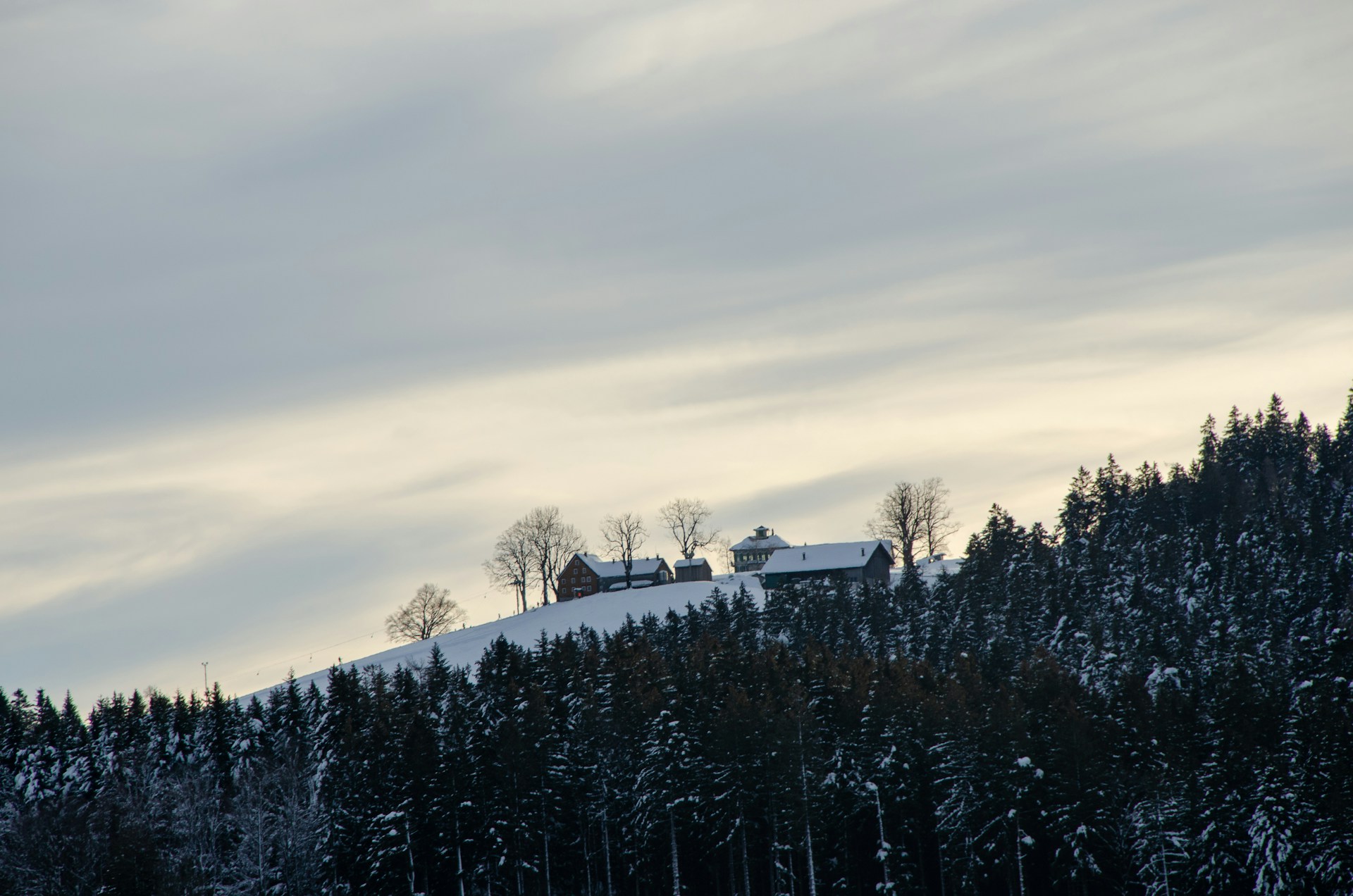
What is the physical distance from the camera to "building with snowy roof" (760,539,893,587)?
166500 millimetres

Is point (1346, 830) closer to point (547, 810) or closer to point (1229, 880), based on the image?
point (1229, 880)

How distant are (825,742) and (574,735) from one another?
15.0 meters

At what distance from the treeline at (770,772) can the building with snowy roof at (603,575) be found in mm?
84863

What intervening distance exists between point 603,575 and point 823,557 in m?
36.1

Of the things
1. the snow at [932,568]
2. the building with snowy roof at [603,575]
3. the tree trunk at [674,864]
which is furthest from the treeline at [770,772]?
the building with snowy roof at [603,575]

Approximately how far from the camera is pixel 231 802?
79312 mm

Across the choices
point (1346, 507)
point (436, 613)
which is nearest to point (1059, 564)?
point (1346, 507)

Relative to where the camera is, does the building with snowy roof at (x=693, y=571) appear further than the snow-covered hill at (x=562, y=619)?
Yes

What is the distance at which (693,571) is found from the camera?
18688 cm

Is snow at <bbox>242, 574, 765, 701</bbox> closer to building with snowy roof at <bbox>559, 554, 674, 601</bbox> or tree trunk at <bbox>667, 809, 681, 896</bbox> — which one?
building with snowy roof at <bbox>559, 554, 674, 601</bbox>

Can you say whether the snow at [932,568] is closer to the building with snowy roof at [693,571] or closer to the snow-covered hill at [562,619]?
the snow-covered hill at [562,619]

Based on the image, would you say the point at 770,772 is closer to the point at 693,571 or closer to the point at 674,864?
the point at 674,864

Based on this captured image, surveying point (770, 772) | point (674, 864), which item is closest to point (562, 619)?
point (674, 864)

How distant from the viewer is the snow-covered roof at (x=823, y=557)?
551 feet
